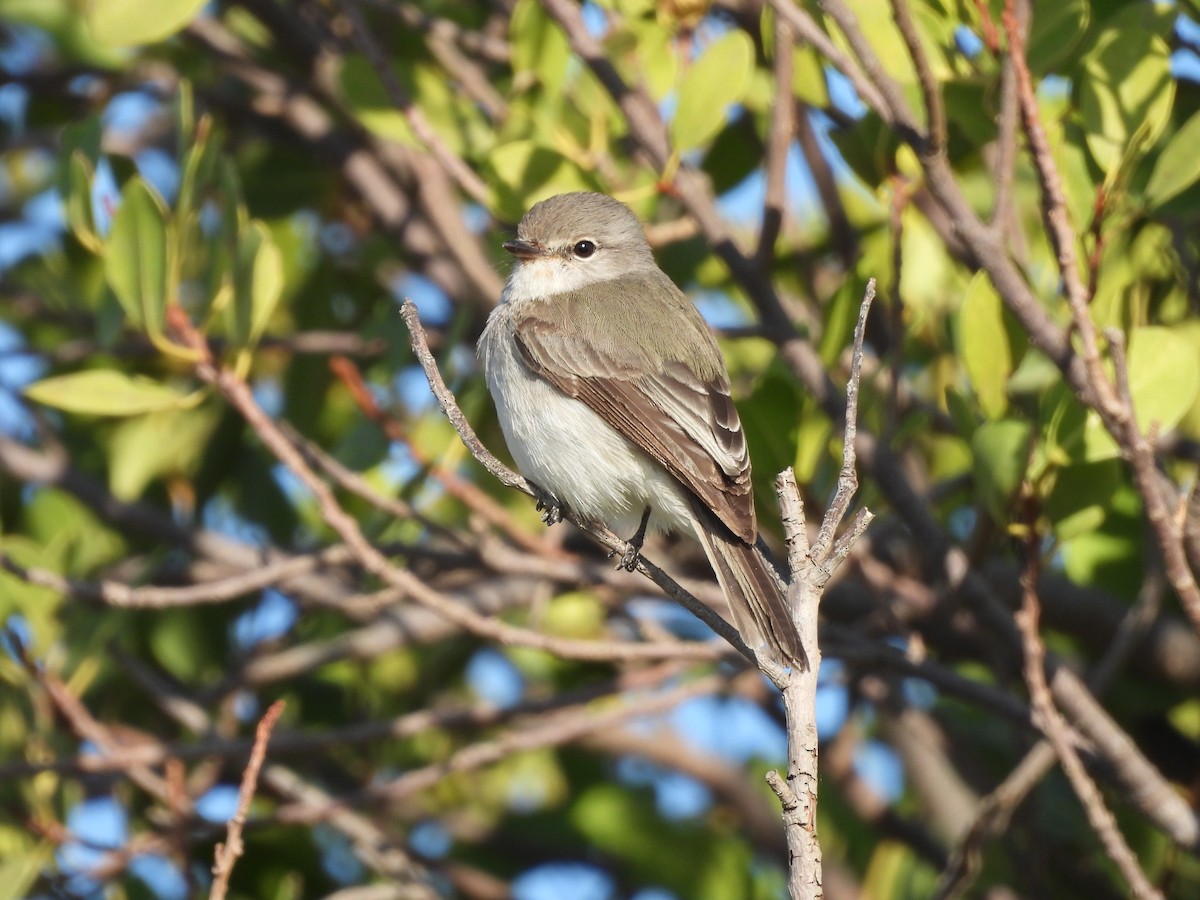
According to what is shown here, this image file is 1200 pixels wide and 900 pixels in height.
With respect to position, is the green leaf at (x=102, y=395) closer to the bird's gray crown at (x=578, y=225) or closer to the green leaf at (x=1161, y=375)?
the bird's gray crown at (x=578, y=225)

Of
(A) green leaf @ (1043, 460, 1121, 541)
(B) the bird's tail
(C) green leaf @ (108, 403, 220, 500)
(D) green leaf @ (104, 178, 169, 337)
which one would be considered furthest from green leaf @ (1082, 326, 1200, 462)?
(C) green leaf @ (108, 403, 220, 500)

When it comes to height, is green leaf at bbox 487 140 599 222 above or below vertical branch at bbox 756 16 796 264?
below

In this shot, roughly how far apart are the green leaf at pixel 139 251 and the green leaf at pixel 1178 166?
→ 2511 mm

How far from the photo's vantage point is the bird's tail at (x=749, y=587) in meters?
3.23

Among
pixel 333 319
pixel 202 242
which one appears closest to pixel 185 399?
pixel 202 242

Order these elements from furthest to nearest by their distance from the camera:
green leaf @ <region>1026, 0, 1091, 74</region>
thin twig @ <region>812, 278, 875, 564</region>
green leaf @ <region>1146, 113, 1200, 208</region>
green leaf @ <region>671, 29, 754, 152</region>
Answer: green leaf @ <region>671, 29, 754, 152</region> < green leaf @ <region>1026, 0, 1091, 74</region> < green leaf @ <region>1146, 113, 1200, 208</region> < thin twig @ <region>812, 278, 875, 564</region>

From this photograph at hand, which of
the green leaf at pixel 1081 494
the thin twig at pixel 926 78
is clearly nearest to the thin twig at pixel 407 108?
the thin twig at pixel 926 78

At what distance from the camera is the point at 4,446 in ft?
15.8

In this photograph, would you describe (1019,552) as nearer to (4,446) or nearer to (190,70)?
(4,446)

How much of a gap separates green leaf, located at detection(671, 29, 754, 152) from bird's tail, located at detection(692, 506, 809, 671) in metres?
1.03

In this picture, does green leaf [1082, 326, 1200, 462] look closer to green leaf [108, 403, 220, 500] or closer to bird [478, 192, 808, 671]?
bird [478, 192, 808, 671]

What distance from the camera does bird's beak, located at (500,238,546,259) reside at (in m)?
4.75

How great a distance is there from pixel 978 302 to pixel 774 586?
87 centimetres

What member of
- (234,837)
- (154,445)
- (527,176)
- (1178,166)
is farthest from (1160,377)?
(154,445)
